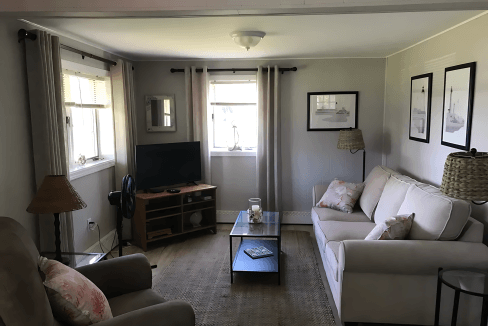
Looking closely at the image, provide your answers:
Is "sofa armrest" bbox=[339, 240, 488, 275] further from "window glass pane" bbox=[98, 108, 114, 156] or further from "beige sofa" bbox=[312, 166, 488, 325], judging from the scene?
"window glass pane" bbox=[98, 108, 114, 156]

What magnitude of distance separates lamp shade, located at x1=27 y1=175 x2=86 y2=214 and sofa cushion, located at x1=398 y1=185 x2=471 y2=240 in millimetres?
2392

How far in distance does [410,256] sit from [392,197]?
1070 mm

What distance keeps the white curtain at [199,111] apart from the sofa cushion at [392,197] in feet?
7.92

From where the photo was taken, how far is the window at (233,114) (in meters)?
5.41

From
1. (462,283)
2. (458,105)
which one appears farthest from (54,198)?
(458,105)

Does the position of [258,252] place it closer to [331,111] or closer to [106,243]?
[106,243]

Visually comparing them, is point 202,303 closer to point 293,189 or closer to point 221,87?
point 293,189

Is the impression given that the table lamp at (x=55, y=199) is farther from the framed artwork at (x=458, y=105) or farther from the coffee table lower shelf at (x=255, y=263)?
the framed artwork at (x=458, y=105)

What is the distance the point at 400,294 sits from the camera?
2.63m

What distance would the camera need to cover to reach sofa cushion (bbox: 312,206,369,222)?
4.06 metres

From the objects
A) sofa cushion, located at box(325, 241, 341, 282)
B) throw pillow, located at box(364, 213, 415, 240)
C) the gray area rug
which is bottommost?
the gray area rug

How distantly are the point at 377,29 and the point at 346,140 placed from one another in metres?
1.63

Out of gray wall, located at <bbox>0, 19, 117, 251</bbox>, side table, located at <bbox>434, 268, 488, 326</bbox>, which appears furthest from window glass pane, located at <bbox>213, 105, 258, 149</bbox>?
side table, located at <bbox>434, 268, 488, 326</bbox>

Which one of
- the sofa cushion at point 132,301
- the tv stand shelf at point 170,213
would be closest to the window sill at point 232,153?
the tv stand shelf at point 170,213
